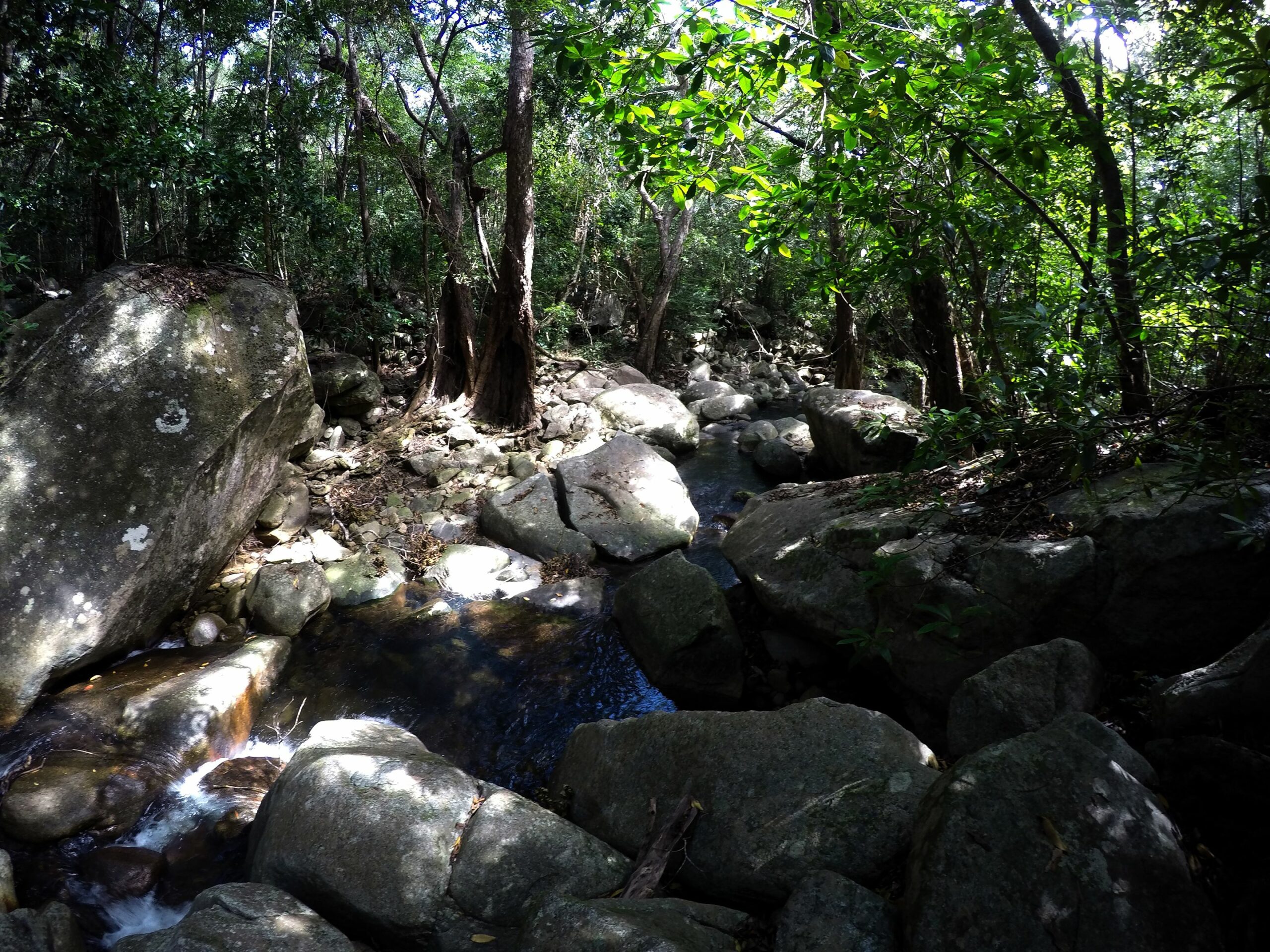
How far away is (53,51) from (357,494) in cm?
545

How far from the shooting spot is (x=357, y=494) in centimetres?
883

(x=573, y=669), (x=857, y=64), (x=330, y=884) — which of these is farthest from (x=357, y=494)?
(x=857, y=64)

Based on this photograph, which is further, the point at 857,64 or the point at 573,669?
the point at 573,669

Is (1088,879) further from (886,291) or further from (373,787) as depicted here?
(886,291)

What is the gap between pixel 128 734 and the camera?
4.75 m

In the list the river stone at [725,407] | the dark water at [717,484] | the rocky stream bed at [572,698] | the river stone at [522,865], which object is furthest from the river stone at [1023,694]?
the river stone at [725,407]

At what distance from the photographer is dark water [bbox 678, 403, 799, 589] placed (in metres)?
7.95

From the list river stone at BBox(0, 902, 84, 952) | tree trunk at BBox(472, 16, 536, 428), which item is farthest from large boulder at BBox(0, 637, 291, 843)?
tree trunk at BBox(472, 16, 536, 428)

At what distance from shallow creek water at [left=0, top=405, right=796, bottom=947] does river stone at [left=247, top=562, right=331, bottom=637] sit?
0.54 feet

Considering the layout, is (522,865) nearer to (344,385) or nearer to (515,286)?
(344,385)

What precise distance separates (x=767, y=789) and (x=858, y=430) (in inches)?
204

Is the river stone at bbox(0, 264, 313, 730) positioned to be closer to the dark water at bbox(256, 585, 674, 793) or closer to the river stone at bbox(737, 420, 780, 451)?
the dark water at bbox(256, 585, 674, 793)

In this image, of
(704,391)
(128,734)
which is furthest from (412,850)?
(704,391)

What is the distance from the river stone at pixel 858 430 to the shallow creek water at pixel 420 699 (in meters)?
2.32
